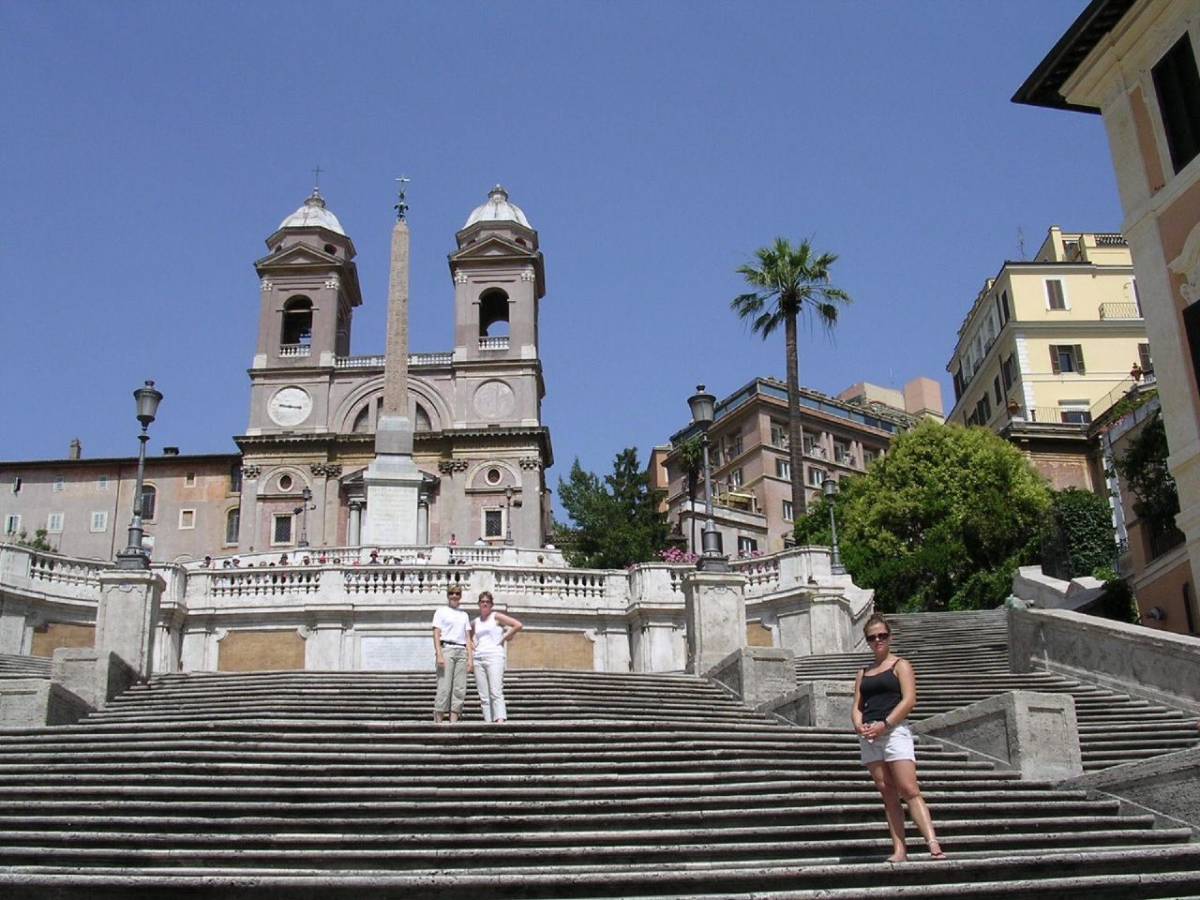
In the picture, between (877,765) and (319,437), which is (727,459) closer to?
(319,437)

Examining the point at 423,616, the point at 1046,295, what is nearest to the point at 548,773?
the point at 423,616

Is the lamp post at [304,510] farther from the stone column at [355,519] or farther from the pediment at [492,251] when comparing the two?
the pediment at [492,251]

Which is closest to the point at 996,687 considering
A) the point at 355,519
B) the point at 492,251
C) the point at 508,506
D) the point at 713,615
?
the point at 713,615

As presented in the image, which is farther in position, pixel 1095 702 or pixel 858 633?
pixel 858 633

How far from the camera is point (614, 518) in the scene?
178 ft

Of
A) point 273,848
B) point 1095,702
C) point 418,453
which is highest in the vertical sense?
point 418,453

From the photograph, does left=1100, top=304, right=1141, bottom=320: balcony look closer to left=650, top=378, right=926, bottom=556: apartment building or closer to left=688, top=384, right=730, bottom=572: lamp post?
left=650, top=378, right=926, bottom=556: apartment building

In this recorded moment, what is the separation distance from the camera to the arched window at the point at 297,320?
7581 cm

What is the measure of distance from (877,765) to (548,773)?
3685mm

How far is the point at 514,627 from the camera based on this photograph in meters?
14.4

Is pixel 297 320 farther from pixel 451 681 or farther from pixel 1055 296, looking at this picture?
pixel 451 681

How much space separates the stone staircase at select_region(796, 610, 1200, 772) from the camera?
1459cm

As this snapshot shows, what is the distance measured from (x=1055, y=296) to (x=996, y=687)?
42972 mm

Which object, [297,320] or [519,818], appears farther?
[297,320]
